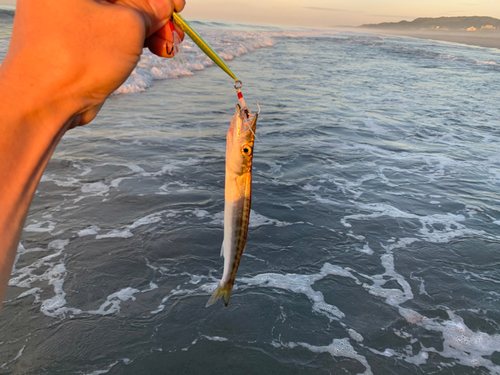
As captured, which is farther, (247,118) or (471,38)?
(471,38)

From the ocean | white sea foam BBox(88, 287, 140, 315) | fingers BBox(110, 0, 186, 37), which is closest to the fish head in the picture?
the ocean

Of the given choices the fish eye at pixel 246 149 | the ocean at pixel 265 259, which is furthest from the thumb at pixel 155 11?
the fish eye at pixel 246 149

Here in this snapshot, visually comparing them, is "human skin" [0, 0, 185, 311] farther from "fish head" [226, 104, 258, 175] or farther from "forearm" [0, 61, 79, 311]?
"fish head" [226, 104, 258, 175]

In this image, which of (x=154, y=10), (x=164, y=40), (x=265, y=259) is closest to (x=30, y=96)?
(x=154, y=10)

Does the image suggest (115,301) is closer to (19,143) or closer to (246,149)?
(246,149)

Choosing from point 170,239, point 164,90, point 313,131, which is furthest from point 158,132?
point 164,90

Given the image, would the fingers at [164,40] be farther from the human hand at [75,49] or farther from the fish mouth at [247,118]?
the fish mouth at [247,118]
